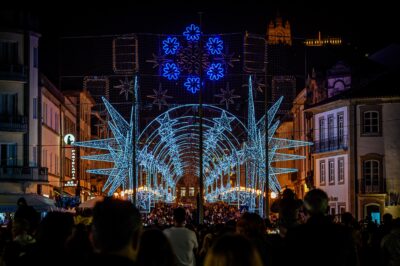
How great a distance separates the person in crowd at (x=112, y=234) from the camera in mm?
6254

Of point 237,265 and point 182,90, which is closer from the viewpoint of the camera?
point 237,265

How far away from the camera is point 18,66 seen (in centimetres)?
6134

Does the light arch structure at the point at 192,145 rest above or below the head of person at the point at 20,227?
above

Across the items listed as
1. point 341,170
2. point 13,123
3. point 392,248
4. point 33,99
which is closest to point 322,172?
point 341,170

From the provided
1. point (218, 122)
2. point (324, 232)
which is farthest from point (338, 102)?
point (324, 232)

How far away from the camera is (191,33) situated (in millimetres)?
41219

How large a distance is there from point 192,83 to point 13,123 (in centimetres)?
2334

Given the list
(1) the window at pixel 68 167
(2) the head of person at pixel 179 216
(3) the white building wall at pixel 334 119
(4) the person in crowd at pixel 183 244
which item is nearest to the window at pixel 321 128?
(3) the white building wall at pixel 334 119

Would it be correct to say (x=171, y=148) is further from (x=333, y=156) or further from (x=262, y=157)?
(x=262, y=157)

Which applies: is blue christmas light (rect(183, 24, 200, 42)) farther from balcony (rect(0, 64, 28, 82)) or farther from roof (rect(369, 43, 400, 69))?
roof (rect(369, 43, 400, 69))

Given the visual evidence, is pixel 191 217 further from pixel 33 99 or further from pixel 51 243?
pixel 51 243

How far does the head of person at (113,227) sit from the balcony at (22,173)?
55316mm

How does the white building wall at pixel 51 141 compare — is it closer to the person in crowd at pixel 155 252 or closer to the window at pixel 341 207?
the window at pixel 341 207

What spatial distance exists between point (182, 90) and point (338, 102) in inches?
1082
